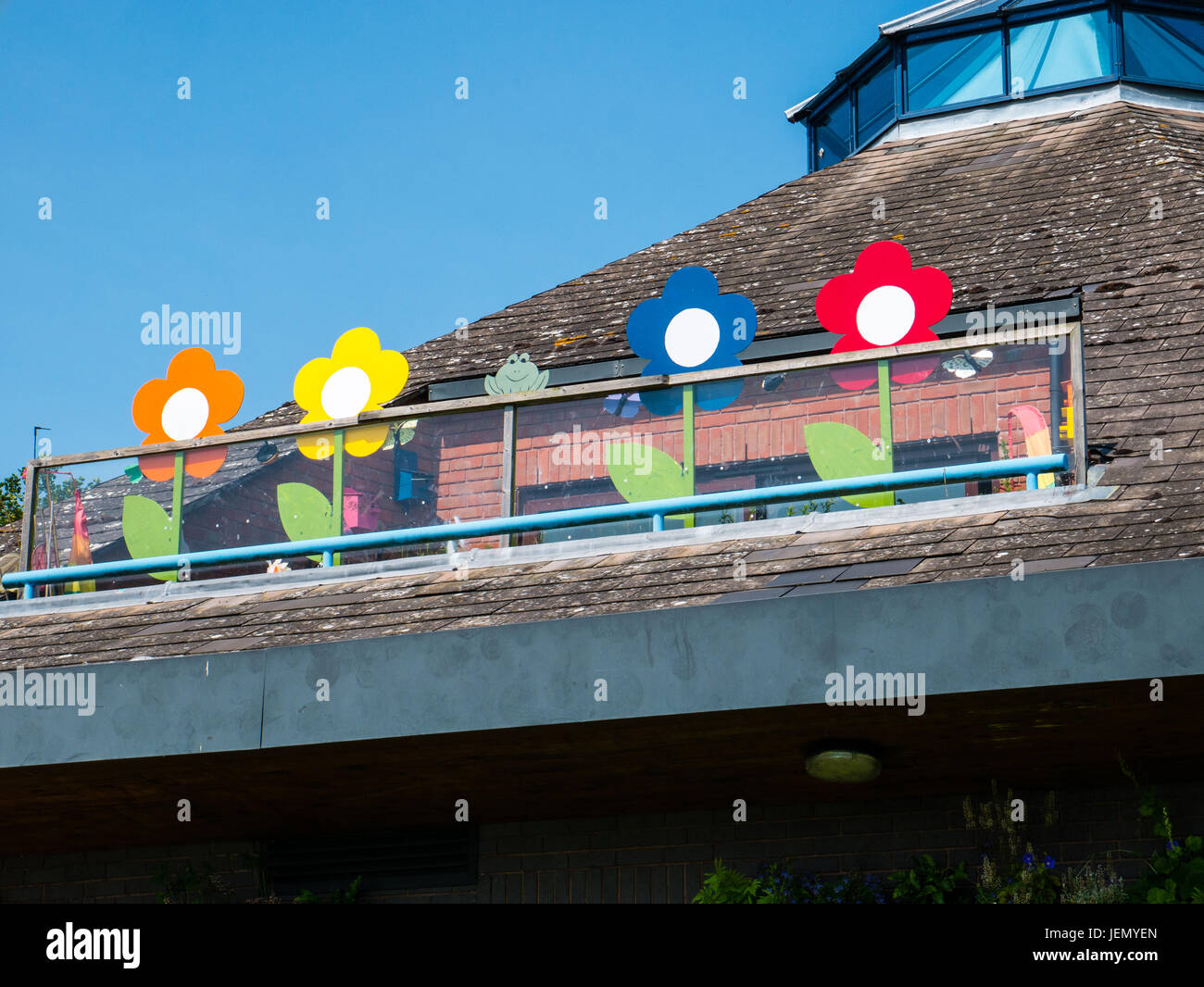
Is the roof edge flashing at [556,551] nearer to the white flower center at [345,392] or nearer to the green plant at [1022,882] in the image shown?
the white flower center at [345,392]

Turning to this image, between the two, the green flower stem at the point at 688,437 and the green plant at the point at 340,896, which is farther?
the green plant at the point at 340,896

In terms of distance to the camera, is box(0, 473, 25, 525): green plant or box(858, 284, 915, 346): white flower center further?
box(0, 473, 25, 525): green plant

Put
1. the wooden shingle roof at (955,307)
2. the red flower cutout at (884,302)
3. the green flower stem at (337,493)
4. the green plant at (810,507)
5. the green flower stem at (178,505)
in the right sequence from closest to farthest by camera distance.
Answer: the wooden shingle roof at (955,307), the green plant at (810,507), the red flower cutout at (884,302), the green flower stem at (337,493), the green flower stem at (178,505)

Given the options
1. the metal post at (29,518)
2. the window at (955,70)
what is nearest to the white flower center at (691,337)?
the metal post at (29,518)

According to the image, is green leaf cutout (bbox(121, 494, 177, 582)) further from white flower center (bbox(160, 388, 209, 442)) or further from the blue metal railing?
white flower center (bbox(160, 388, 209, 442))

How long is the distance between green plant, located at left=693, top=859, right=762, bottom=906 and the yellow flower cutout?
3.58 m

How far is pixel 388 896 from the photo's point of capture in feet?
33.1

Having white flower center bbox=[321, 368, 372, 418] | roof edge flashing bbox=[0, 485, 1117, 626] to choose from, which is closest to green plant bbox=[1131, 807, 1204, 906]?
roof edge flashing bbox=[0, 485, 1117, 626]

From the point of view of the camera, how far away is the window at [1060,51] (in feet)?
53.7

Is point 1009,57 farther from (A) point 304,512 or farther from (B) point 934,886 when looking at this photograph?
(B) point 934,886

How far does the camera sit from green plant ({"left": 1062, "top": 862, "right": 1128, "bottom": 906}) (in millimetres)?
8086

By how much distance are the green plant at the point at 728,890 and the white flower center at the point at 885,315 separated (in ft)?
10.5

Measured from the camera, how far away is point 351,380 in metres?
10.5

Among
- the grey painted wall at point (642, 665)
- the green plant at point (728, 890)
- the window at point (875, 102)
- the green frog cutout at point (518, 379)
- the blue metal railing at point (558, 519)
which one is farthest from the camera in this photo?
the window at point (875, 102)
